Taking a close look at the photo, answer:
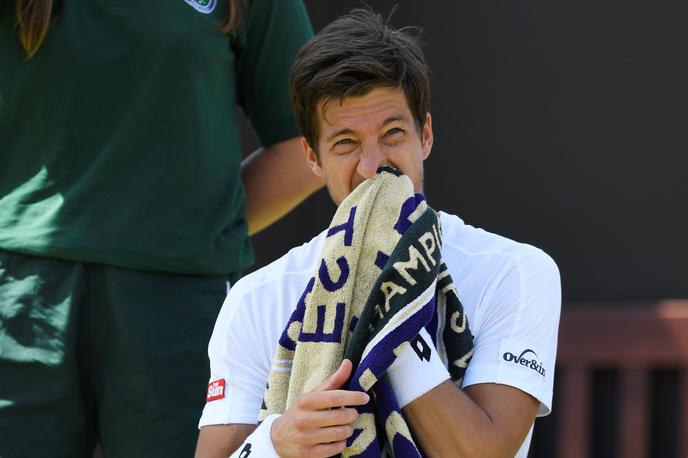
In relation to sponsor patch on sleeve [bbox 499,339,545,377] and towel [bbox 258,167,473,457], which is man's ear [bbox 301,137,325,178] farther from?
sponsor patch on sleeve [bbox 499,339,545,377]

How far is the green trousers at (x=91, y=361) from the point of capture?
2502 millimetres

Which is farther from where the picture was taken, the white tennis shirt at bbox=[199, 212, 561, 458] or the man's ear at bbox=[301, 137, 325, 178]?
the man's ear at bbox=[301, 137, 325, 178]

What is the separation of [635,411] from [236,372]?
67.1 inches

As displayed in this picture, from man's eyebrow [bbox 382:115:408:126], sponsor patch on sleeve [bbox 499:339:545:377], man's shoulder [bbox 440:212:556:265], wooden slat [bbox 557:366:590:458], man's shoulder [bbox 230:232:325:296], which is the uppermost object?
man's eyebrow [bbox 382:115:408:126]

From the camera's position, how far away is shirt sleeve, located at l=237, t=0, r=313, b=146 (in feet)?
9.13

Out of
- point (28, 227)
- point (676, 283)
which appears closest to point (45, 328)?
point (28, 227)

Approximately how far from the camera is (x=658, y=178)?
142 inches

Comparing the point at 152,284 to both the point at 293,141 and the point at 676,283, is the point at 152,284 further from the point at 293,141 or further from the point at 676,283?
the point at 676,283

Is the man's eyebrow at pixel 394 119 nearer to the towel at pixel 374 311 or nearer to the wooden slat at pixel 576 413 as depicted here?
the towel at pixel 374 311

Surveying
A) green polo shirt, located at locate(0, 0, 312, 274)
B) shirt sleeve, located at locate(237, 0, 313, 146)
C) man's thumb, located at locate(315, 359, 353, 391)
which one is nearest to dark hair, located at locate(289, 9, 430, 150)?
green polo shirt, located at locate(0, 0, 312, 274)

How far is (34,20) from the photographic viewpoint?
2.48 metres

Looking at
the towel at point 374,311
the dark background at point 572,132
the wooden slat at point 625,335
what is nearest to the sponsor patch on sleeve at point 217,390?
the towel at point 374,311

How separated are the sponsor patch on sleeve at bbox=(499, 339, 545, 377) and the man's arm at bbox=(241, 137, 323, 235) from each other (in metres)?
0.91

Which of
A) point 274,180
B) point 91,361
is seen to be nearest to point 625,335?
point 274,180
